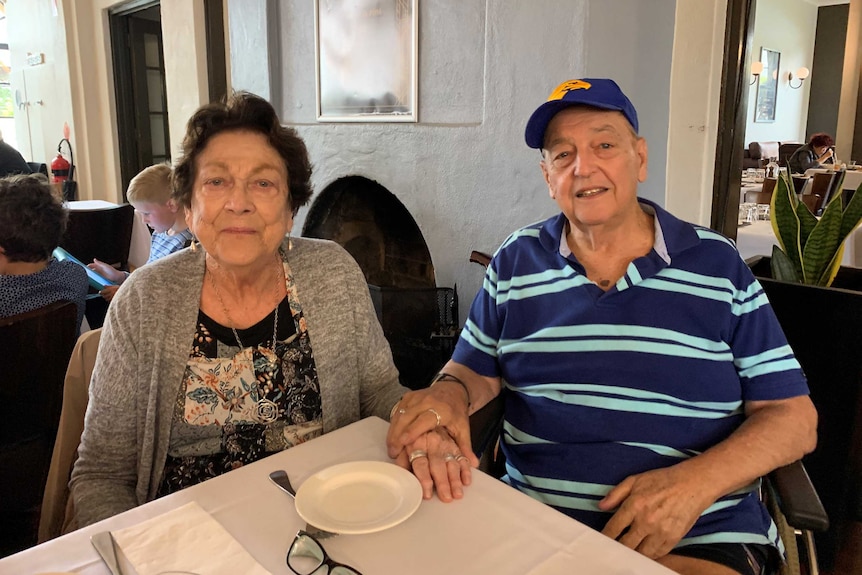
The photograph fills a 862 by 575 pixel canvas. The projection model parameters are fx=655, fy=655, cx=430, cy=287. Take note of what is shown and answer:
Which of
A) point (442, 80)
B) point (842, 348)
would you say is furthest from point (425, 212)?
point (842, 348)

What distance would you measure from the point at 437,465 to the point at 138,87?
570cm

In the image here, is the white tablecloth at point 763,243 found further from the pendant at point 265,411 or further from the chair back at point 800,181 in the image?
the pendant at point 265,411

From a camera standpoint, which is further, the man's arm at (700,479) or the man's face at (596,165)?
the man's face at (596,165)

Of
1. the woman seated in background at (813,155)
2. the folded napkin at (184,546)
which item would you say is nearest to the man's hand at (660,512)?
the folded napkin at (184,546)

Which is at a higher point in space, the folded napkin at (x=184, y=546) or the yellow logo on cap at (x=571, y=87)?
the yellow logo on cap at (x=571, y=87)

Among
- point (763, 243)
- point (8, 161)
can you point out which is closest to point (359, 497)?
point (763, 243)

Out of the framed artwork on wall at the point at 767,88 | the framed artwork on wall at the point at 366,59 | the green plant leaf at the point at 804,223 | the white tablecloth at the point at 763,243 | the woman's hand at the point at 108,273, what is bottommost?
the woman's hand at the point at 108,273

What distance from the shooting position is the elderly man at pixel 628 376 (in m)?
1.11

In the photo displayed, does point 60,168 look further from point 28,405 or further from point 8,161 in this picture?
point 28,405

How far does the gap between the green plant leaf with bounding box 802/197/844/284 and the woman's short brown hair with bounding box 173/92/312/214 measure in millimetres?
1382

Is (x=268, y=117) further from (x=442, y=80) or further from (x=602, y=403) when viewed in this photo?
(x=442, y=80)

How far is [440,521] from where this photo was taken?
34.4 inches

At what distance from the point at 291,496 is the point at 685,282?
81 cm

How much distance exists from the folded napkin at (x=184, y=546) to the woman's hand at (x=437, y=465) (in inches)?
10.6
